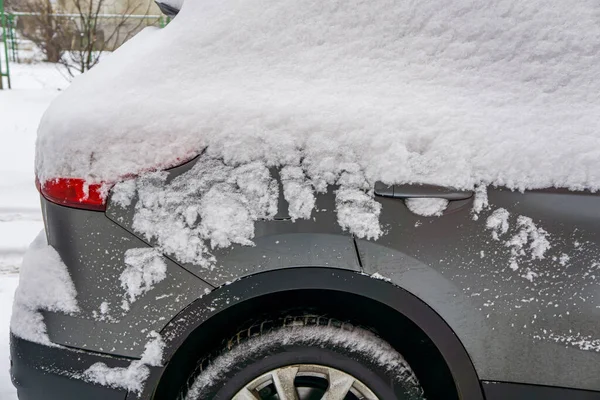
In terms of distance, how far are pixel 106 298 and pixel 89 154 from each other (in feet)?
1.33

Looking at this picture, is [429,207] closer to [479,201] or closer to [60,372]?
[479,201]

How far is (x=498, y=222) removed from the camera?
1.45 m

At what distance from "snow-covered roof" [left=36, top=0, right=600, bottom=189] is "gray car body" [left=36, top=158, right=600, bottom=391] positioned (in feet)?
0.34

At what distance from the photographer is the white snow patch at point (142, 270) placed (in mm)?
1482

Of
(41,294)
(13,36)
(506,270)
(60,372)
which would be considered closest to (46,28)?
(13,36)

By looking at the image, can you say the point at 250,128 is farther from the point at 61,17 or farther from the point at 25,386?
the point at 61,17

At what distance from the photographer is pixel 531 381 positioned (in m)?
1.50

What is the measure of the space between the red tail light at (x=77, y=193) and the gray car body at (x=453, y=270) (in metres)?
0.02

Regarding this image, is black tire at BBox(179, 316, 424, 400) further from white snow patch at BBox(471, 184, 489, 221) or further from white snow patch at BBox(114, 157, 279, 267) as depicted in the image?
white snow patch at BBox(471, 184, 489, 221)

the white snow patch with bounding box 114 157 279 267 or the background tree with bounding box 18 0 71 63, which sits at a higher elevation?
the background tree with bounding box 18 0 71 63

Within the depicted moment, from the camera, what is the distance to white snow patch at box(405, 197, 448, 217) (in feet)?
4.76

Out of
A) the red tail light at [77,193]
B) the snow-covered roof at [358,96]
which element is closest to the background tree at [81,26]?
the snow-covered roof at [358,96]

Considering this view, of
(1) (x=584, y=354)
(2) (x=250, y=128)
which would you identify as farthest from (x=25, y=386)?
(1) (x=584, y=354)

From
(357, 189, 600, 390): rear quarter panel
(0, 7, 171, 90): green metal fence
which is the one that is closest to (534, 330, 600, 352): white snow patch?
(357, 189, 600, 390): rear quarter panel
